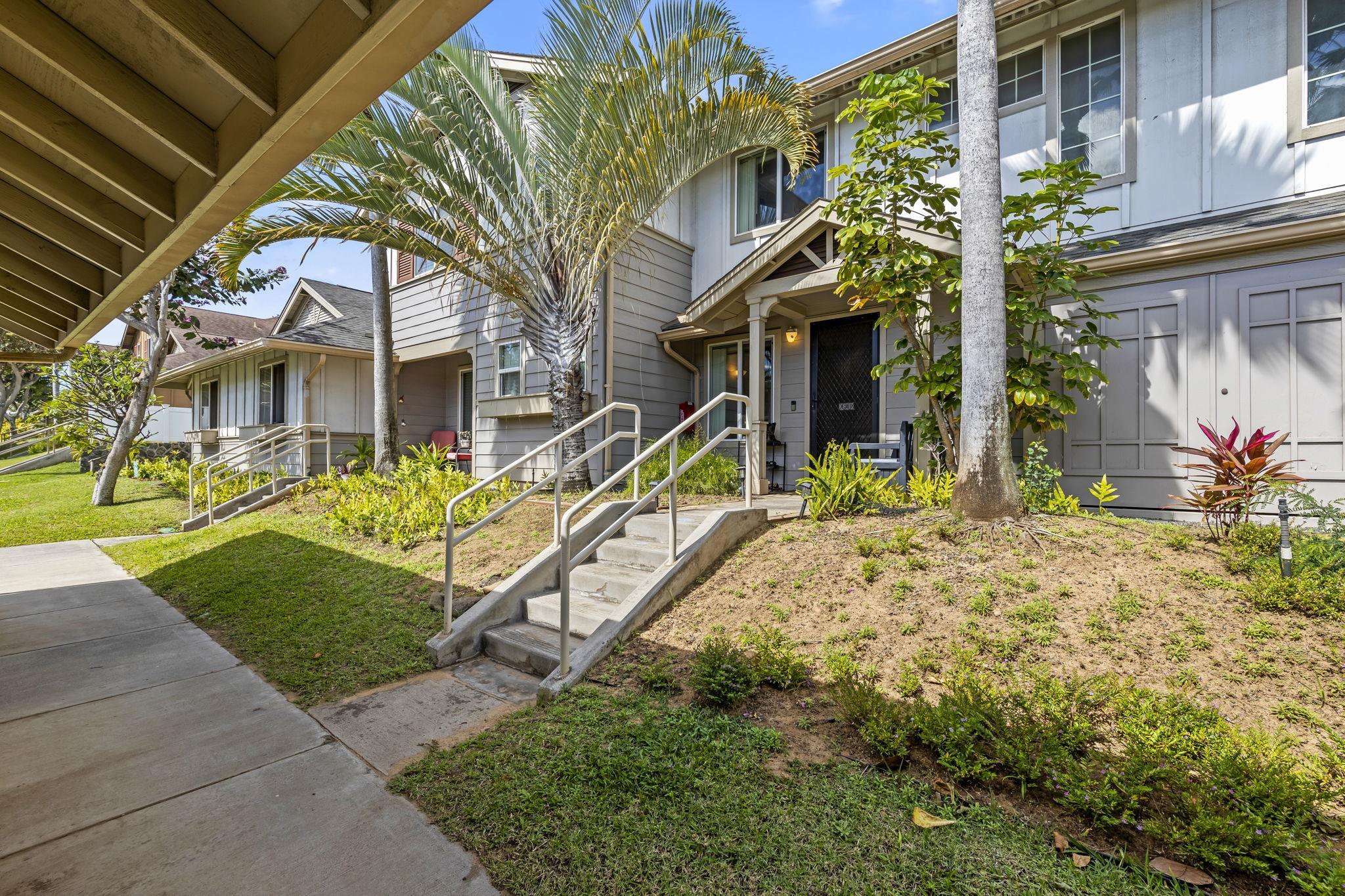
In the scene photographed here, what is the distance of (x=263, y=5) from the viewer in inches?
86.8

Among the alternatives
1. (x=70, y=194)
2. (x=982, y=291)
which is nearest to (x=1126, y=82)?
(x=982, y=291)

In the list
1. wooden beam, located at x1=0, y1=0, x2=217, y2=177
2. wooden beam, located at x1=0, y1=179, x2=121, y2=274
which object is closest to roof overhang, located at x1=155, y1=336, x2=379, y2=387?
wooden beam, located at x1=0, y1=179, x2=121, y2=274

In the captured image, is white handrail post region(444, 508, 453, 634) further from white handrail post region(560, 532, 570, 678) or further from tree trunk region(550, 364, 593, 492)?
tree trunk region(550, 364, 593, 492)

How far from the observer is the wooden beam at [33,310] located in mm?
4766

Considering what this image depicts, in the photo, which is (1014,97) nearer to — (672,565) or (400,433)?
(672,565)

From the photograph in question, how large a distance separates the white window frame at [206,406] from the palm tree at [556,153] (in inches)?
511

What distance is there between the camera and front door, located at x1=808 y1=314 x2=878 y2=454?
27.0 feet

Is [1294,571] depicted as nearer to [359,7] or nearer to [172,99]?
[359,7]

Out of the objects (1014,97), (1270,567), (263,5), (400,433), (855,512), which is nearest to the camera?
(263,5)

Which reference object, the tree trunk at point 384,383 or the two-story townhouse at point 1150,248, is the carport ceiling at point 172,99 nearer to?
the two-story townhouse at point 1150,248

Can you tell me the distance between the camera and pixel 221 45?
7.21ft

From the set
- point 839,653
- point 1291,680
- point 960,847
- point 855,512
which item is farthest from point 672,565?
point 1291,680

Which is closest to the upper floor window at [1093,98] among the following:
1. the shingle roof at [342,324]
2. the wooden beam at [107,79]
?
the wooden beam at [107,79]

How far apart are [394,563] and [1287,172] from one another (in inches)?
382
